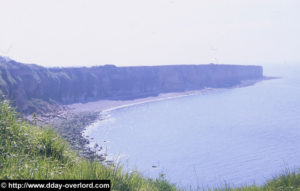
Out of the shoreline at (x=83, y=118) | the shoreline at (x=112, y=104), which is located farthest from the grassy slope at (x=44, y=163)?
the shoreline at (x=112, y=104)

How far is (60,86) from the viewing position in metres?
114

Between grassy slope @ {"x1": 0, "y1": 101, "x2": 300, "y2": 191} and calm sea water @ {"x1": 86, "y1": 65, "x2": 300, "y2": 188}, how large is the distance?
31.7ft

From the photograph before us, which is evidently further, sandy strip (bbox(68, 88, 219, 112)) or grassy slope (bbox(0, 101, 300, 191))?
sandy strip (bbox(68, 88, 219, 112))

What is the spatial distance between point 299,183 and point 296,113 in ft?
280

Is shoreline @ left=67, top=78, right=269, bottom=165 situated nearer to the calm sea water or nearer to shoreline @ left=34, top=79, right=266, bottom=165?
shoreline @ left=34, top=79, right=266, bottom=165

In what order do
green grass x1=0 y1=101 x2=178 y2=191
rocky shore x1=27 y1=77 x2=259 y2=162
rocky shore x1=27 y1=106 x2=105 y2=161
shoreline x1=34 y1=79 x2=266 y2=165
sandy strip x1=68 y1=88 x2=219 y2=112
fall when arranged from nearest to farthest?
green grass x1=0 y1=101 x2=178 y2=191 < shoreline x1=34 y1=79 x2=266 y2=165 < rocky shore x1=27 y1=77 x2=259 y2=162 < rocky shore x1=27 y1=106 x2=105 y2=161 < sandy strip x1=68 y1=88 x2=219 y2=112

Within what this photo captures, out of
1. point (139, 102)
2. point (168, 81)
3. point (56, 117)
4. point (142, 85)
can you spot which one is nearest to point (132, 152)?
point (56, 117)

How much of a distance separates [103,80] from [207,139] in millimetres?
77909

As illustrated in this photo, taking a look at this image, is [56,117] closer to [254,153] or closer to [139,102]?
[139,102]

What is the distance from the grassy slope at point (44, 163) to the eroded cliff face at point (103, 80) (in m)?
76.8

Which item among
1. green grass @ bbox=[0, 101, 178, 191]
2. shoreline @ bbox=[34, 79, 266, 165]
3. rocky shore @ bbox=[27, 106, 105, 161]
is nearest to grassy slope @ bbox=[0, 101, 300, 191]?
green grass @ bbox=[0, 101, 178, 191]

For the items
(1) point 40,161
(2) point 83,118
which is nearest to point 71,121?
(2) point 83,118

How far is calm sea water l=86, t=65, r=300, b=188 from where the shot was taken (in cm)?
4069

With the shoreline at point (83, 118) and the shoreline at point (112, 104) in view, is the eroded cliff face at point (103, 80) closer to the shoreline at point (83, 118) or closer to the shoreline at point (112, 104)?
the shoreline at point (112, 104)
